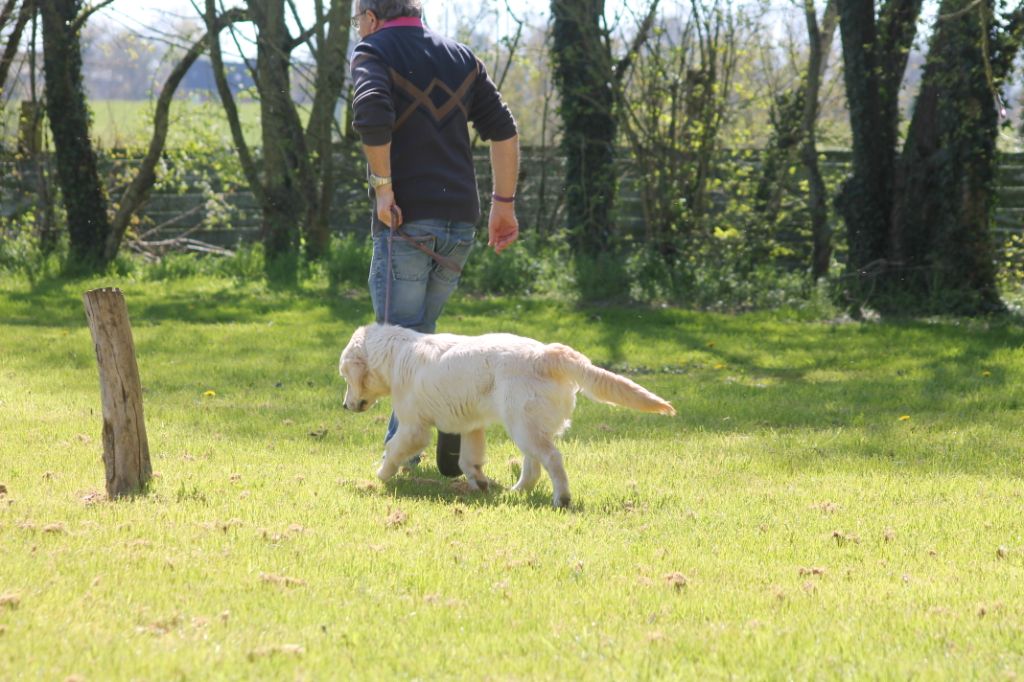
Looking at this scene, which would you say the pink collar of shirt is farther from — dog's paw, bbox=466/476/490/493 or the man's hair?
dog's paw, bbox=466/476/490/493

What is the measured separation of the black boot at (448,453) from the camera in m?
6.04

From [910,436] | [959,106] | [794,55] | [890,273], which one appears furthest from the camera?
[794,55]

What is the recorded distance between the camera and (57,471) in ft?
19.4

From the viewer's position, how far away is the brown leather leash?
5.66 meters

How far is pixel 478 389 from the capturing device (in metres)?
5.41

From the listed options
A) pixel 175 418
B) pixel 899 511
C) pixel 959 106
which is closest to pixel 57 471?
pixel 175 418

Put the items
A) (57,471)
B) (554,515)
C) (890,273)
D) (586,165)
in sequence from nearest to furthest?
(554,515) < (57,471) < (890,273) < (586,165)

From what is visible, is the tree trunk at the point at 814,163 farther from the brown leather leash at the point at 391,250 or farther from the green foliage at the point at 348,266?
the brown leather leash at the point at 391,250

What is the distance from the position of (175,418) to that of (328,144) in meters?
8.87

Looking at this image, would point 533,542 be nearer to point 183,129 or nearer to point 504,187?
point 504,187

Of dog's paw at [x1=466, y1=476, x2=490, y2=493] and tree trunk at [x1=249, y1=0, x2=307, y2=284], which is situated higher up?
tree trunk at [x1=249, y1=0, x2=307, y2=284]

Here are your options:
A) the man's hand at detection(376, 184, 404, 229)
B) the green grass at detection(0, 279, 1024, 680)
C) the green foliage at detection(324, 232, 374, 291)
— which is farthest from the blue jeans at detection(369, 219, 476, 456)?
the green foliage at detection(324, 232, 374, 291)

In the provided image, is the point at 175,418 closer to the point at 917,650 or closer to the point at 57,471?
the point at 57,471

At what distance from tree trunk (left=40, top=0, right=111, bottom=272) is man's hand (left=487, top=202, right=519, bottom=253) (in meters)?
11.1
